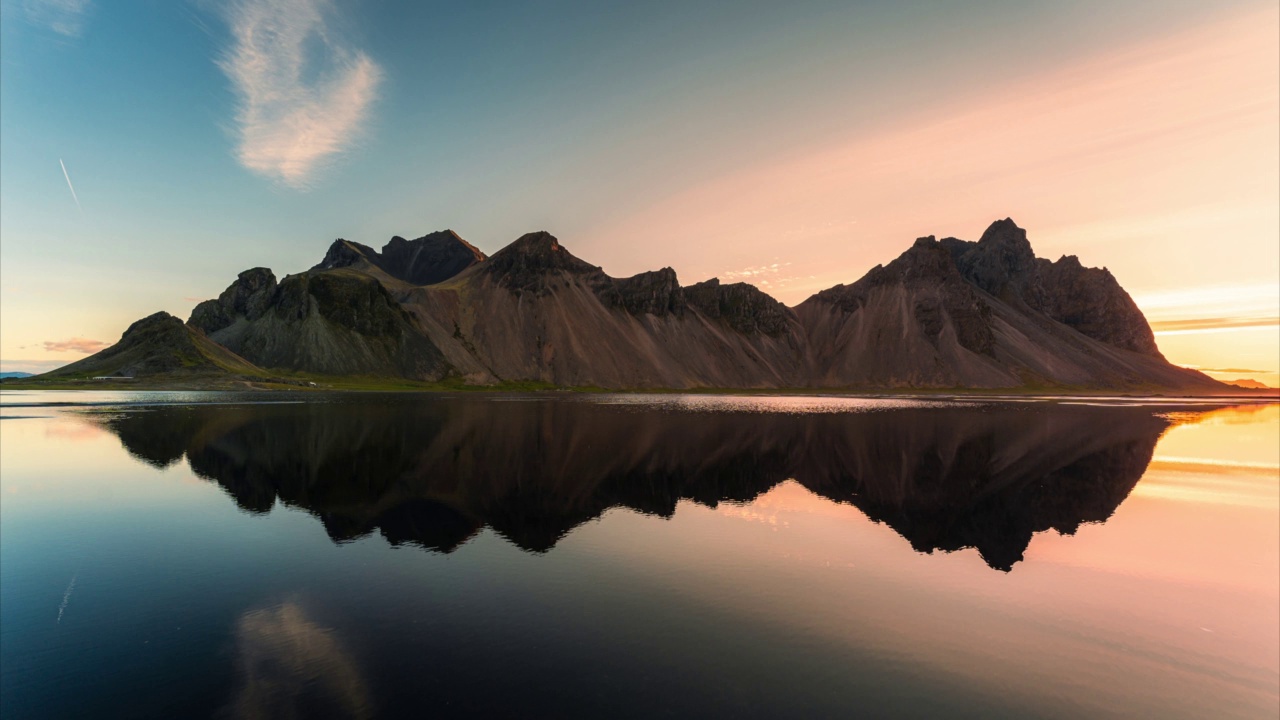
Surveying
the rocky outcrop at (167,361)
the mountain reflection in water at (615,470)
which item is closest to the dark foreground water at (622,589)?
the mountain reflection in water at (615,470)

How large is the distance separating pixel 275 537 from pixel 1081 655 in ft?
96.6

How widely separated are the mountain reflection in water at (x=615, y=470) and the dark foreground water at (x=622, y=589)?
1.24ft

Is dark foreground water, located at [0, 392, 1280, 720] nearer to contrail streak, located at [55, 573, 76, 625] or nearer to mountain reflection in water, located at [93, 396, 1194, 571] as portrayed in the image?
contrail streak, located at [55, 573, 76, 625]

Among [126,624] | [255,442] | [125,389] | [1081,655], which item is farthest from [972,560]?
[125,389]

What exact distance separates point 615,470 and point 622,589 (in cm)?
2274

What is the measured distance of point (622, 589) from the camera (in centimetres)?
1914

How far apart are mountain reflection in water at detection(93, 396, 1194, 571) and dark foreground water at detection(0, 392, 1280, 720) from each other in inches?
14.9

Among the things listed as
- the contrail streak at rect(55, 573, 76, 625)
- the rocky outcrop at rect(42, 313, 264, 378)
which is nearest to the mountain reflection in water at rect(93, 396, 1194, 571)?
the contrail streak at rect(55, 573, 76, 625)

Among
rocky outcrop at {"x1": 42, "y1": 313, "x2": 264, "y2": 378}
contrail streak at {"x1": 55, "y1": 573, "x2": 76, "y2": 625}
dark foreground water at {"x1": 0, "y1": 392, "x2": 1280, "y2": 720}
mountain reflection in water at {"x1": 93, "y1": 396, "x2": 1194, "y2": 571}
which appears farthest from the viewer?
rocky outcrop at {"x1": 42, "y1": 313, "x2": 264, "y2": 378}

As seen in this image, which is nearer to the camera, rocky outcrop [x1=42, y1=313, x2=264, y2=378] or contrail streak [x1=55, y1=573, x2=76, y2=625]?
contrail streak [x1=55, y1=573, x2=76, y2=625]

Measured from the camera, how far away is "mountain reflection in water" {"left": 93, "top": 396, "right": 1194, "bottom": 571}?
2862cm

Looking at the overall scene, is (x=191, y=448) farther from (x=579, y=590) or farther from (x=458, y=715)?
(x=458, y=715)

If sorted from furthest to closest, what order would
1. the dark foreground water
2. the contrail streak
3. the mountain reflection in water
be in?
the mountain reflection in water
the contrail streak
the dark foreground water

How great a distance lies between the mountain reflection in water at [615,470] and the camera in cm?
2862
